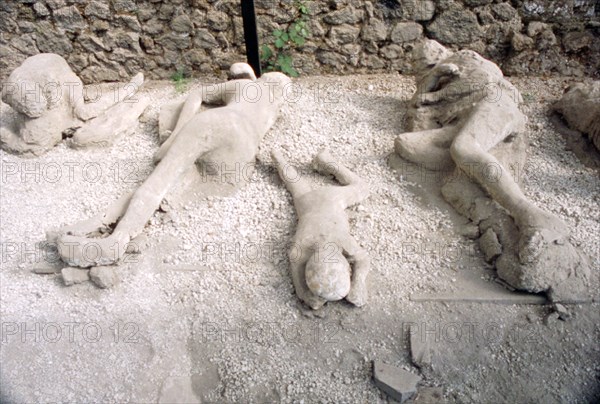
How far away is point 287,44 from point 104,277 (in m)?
3.15

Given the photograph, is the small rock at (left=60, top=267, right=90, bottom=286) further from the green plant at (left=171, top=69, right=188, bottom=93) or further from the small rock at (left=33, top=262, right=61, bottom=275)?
the green plant at (left=171, top=69, right=188, bottom=93)

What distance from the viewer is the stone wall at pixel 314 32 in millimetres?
5250

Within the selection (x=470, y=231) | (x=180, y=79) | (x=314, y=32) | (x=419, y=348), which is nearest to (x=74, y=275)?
(x=419, y=348)

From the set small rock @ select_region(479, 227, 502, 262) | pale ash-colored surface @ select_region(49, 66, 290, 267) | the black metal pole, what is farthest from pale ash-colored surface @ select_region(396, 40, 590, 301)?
the black metal pole

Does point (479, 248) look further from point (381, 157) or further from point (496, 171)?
point (381, 157)

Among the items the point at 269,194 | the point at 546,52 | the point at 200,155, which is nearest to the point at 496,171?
the point at 269,194

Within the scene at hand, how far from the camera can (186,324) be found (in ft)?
10.9

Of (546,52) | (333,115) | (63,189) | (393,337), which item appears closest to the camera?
(393,337)

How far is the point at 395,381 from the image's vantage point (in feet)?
9.77

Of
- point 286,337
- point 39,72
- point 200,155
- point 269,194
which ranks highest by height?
point 39,72

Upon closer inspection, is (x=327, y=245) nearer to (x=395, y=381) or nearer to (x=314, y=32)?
(x=395, y=381)

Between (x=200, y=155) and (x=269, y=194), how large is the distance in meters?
0.60

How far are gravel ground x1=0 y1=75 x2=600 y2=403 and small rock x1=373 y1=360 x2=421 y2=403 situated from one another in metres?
0.06

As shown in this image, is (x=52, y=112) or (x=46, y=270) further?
(x=52, y=112)
